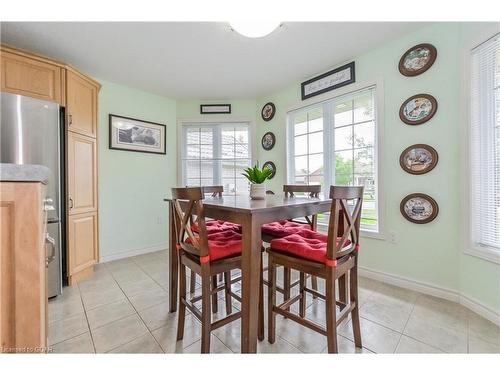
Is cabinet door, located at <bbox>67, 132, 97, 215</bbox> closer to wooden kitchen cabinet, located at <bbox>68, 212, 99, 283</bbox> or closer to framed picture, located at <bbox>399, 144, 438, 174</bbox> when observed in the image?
wooden kitchen cabinet, located at <bbox>68, 212, 99, 283</bbox>

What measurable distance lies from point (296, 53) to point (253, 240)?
86.2 inches

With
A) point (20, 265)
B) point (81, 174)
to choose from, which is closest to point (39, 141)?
point (81, 174)

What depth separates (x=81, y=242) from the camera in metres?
2.38

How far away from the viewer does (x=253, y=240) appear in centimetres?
112

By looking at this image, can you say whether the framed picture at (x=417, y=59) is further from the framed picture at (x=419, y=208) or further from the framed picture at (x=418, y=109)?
the framed picture at (x=419, y=208)

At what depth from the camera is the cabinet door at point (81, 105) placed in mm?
2227

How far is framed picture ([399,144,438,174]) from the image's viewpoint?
1.95m

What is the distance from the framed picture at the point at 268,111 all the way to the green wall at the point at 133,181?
1472mm

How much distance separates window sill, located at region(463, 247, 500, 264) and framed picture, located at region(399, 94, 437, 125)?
3.70ft

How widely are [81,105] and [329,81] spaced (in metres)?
2.83

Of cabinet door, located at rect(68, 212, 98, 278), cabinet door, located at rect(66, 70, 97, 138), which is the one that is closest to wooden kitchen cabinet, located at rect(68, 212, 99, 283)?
cabinet door, located at rect(68, 212, 98, 278)

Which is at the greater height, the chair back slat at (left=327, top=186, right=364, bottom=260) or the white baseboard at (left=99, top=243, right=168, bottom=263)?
the chair back slat at (left=327, top=186, right=364, bottom=260)
